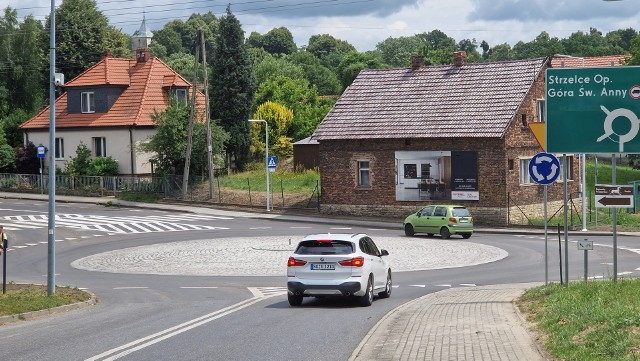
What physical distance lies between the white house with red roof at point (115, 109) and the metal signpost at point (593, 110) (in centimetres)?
4787

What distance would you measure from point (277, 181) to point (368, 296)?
138ft

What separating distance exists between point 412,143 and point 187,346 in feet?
122

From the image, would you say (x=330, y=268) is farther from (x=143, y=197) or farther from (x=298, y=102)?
(x=298, y=102)

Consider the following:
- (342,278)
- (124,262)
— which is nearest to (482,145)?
(124,262)

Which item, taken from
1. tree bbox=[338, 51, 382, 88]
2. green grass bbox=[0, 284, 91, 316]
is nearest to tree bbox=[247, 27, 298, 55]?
tree bbox=[338, 51, 382, 88]

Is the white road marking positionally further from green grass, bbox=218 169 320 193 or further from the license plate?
green grass, bbox=218 169 320 193

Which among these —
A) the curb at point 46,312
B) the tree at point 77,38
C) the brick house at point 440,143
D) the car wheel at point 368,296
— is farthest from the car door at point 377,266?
the tree at point 77,38

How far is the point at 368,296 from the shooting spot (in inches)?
844

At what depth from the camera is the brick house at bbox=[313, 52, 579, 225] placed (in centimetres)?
4916

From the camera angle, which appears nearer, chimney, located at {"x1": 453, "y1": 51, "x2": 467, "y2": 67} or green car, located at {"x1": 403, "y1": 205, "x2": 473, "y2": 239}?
green car, located at {"x1": 403, "y1": 205, "x2": 473, "y2": 239}

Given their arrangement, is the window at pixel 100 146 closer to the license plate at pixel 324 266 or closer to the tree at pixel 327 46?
the license plate at pixel 324 266

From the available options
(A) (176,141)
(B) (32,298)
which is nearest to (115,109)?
(A) (176,141)

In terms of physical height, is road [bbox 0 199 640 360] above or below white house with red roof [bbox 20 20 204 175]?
below

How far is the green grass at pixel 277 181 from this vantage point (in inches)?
2360
